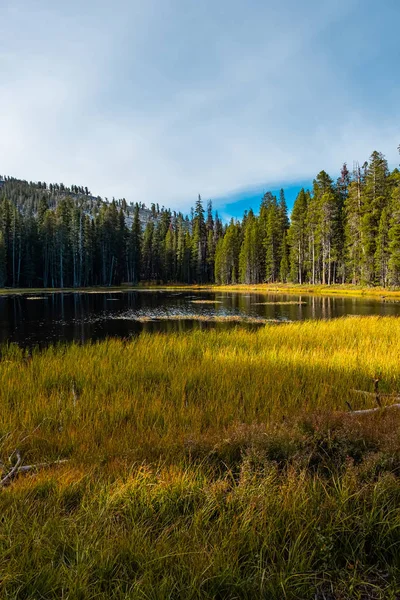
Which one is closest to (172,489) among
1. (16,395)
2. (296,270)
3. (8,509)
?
(8,509)

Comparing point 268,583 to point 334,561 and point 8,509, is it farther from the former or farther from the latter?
point 8,509

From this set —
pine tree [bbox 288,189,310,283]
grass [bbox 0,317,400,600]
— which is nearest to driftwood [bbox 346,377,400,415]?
grass [bbox 0,317,400,600]

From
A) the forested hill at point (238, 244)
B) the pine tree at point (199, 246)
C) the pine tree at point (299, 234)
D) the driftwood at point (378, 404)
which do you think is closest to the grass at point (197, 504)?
the driftwood at point (378, 404)

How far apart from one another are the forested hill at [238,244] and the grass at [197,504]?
42842mm

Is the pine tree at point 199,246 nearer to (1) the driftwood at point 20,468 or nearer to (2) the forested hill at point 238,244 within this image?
(2) the forested hill at point 238,244

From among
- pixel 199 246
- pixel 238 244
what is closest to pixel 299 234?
pixel 238 244

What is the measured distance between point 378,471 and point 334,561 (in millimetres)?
1493

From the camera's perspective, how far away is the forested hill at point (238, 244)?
50531 mm

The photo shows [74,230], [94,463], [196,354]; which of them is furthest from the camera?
[74,230]

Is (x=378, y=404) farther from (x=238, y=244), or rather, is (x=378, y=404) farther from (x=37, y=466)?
(x=238, y=244)

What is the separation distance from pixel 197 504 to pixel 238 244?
3536 inches

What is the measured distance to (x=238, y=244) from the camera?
3585 inches

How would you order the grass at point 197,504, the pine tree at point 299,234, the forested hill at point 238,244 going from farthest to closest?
the pine tree at point 299,234
the forested hill at point 238,244
the grass at point 197,504

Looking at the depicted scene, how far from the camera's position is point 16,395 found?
23.7ft
